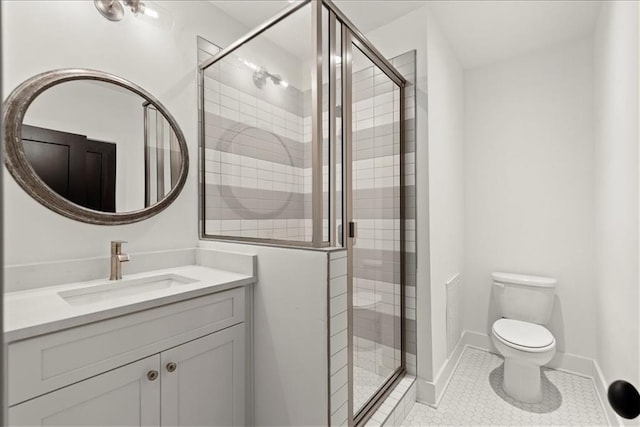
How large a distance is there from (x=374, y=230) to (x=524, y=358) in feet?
3.97

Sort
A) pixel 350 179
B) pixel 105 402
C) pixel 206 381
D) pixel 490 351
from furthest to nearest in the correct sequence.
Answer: pixel 490 351 < pixel 350 179 < pixel 206 381 < pixel 105 402

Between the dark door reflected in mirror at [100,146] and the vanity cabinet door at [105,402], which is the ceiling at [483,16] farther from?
the vanity cabinet door at [105,402]

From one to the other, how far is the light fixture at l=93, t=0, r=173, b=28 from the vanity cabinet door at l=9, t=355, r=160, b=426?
1.62m

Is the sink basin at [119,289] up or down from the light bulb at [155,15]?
down

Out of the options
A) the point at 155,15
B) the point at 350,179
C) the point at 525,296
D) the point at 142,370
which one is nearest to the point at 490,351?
the point at 525,296

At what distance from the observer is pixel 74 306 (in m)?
1.25

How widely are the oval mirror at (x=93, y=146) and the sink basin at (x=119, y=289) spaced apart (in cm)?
31

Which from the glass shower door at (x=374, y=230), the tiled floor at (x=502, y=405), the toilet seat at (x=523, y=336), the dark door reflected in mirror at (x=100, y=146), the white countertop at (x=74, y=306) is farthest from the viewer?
the toilet seat at (x=523, y=336)

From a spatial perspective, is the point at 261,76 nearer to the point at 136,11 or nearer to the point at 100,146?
the point at 136,11

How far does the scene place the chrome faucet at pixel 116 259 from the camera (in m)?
1.53

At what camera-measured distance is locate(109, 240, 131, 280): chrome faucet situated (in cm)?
153

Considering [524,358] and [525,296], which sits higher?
[525,296]

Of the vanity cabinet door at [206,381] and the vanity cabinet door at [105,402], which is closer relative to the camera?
the vanity cabinet door at [105,402]

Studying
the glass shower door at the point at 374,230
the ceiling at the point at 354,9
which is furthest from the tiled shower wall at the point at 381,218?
the ceiling at the point at 354,9
